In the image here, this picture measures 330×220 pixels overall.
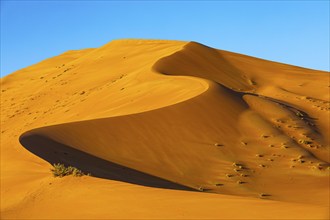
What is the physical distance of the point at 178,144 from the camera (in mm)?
18531

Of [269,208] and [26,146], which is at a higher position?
[26,146]

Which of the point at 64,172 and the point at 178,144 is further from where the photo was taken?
the point at 178,144

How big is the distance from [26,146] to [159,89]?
12.5m

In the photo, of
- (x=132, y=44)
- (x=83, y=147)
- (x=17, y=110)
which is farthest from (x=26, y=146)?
(x=132, y=44)

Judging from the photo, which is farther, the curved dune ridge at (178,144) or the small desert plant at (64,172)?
the small desert plant at (64,172)

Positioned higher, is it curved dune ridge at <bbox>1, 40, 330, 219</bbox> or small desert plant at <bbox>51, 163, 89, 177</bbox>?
curved dune ridge at <bbox>1, 40, 330, 219</bbox>

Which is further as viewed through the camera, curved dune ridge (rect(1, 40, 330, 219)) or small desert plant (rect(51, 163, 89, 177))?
small desert plant (rect(51, 163, 89, 177))

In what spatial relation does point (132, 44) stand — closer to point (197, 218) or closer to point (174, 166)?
point (174, 166)

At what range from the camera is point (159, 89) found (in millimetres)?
26266

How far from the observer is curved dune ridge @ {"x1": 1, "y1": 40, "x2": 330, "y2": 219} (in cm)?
991

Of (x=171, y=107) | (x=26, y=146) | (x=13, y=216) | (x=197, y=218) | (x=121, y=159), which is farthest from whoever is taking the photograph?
(x=171, y=107)

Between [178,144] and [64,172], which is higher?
[178,144]

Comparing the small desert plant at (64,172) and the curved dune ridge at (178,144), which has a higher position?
the curved dune ridge at (178,144)

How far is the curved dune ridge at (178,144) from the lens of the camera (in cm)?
991
